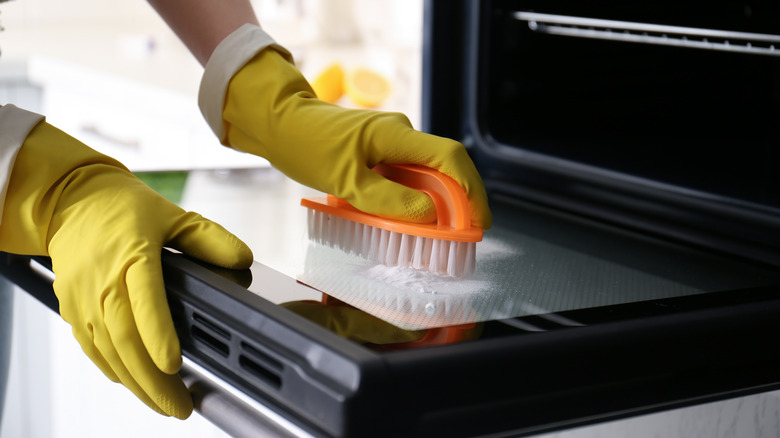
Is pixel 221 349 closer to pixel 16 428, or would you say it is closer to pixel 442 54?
pixel 442 54

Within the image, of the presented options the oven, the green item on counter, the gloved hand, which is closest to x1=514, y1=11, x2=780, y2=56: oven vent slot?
the oven

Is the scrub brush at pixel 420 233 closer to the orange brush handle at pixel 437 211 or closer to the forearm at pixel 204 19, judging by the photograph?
the orange brush handle at pixel 437 211

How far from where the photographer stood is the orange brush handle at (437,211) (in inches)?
25.9

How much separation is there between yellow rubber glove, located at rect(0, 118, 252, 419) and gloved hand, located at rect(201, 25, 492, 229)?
0.12 metres

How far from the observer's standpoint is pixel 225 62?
880mm

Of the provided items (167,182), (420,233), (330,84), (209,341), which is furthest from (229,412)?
(330,84)

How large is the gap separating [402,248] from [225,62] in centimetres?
32

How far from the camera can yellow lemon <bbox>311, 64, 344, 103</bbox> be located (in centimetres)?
226

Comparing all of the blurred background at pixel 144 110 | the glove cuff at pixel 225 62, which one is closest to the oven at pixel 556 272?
the blurred background at pixel 144 110

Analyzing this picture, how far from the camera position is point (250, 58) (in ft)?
2.84

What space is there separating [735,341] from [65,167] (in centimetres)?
52

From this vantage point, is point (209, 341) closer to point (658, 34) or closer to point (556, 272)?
point (556, 272)

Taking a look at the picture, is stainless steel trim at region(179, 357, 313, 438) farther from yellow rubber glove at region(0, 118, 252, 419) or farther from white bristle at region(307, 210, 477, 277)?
white bristle at region(307, 210, 477, 277)

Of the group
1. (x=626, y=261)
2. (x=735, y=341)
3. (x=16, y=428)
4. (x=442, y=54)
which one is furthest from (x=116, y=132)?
(x=735, y=341)
